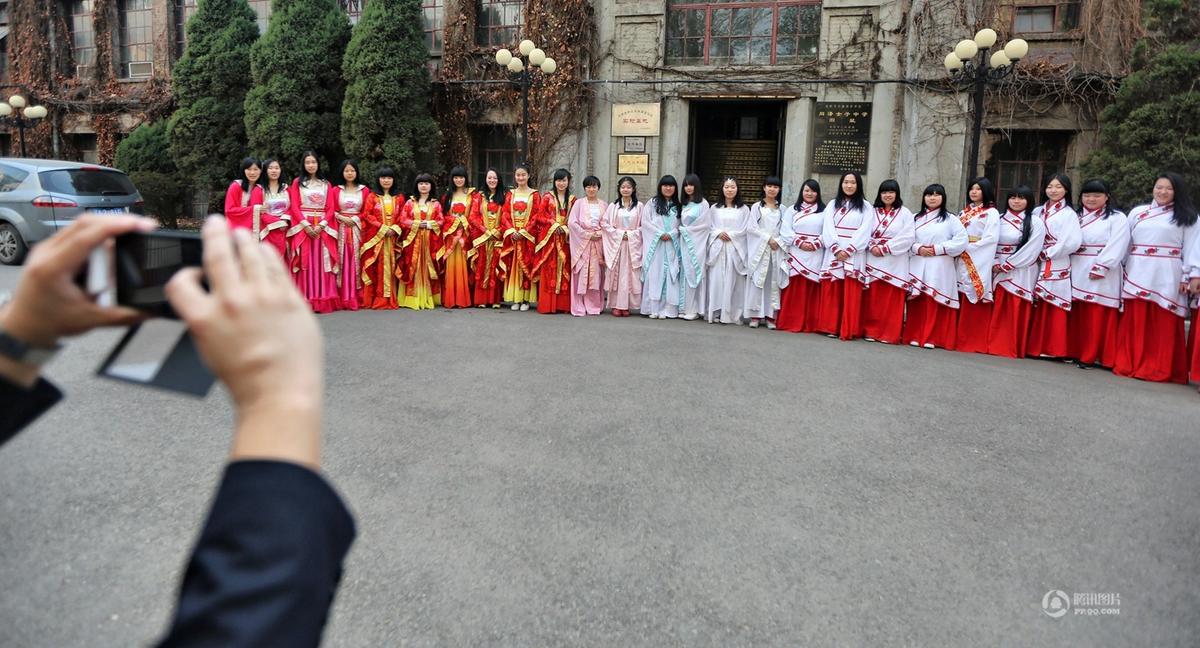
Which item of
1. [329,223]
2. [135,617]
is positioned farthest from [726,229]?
[135,617]

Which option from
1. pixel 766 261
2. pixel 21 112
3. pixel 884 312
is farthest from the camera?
pixel 21 112

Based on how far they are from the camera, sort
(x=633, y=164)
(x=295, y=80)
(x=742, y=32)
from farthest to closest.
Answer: (x=295, y=80) → (x=633, y=164) → (x=742, y=32)

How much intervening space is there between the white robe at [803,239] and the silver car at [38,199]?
10229mm

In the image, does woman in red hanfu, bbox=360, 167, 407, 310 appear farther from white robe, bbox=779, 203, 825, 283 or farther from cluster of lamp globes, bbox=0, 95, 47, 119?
cluster of lamp globes, bbox=0, 95, 47, 119

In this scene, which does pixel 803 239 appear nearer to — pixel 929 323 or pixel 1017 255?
pixel 929 323

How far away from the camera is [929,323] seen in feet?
27.3

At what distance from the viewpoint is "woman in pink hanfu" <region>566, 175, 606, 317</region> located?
9.84 meters

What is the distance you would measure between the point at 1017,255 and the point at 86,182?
43.9ft

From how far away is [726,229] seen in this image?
31.1ft

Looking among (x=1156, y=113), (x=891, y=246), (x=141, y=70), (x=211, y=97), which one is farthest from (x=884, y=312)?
(x=141, y=70)

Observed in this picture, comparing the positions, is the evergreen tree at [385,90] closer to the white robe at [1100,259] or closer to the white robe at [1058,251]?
the white robe at [1058,251]

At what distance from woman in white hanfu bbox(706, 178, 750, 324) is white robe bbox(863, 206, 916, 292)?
1.53 meters

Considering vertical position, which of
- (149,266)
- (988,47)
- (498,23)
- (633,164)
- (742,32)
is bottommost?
(149,266)

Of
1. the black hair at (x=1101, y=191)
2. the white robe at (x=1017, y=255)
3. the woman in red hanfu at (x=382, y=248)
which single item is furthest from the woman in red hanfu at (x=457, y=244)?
the black hair at (x=1101, y=191)
